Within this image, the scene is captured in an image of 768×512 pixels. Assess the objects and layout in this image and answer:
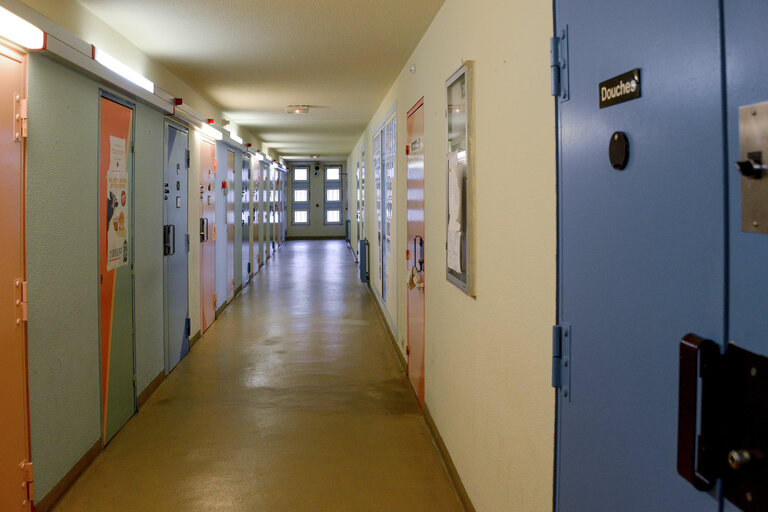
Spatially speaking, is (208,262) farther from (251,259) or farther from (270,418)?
(251,259)

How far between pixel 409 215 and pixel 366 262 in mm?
5302

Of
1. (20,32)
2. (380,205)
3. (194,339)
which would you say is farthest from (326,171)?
(20,32)

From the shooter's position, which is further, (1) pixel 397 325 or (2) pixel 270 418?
(1) pixel 397 325

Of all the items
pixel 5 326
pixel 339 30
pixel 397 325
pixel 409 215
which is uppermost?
pixel 339 30

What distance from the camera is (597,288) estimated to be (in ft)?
4.54

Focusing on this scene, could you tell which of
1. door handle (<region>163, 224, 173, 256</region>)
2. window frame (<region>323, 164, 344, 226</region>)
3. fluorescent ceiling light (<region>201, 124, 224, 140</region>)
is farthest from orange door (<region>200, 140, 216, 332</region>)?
window frame (<region>323, 164, 344, 226</region>)

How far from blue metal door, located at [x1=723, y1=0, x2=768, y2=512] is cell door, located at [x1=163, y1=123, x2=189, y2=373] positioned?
15.2 ft

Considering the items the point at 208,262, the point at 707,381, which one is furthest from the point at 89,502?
the point at 208,262

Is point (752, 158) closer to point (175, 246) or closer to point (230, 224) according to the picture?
point (175, 246)

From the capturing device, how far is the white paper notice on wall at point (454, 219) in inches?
112

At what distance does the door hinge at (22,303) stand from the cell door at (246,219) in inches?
278

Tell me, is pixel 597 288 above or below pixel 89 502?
above

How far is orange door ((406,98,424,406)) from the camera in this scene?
4.17m

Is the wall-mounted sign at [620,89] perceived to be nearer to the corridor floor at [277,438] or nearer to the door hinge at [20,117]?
Result: the corridor floor at [277,438]
